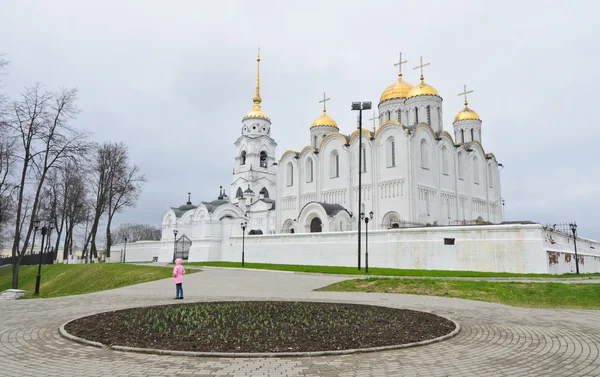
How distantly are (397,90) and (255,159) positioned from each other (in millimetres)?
23385

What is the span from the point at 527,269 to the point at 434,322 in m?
17.5

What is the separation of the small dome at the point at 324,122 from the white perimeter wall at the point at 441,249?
907 inches

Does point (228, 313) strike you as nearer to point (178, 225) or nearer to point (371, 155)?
point (371, 155)

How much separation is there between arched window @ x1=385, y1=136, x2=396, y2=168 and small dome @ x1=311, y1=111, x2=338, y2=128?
16256mm

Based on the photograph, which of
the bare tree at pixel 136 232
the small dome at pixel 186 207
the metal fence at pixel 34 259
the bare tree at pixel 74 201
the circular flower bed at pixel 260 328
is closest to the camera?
the circular flower bed at pixel 260 328

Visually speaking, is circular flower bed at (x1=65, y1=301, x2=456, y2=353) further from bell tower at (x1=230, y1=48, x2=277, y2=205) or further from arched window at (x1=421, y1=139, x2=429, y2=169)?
bell tower at (x1=230, y1=48, x2=277, y2=205)

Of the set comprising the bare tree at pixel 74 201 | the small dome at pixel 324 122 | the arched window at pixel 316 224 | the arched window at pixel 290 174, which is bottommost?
the arched window at pixel 316 224

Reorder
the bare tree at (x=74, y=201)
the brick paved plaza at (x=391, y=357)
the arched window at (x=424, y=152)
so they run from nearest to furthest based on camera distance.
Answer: the brick paved plaza at (x=391, y=357) → the bare tree at (x=74, y=201) → the arched window at (x=424, y=152)

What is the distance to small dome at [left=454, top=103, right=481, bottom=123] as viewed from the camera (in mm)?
54406

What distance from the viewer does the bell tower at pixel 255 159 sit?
62.4 metres

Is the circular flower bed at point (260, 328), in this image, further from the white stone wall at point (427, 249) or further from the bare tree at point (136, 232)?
the bare tree at point (136, 232)

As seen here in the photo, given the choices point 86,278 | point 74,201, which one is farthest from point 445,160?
point 74,201

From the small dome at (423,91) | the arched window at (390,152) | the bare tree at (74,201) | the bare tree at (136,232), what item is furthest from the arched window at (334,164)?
the bare tree at (136,232)

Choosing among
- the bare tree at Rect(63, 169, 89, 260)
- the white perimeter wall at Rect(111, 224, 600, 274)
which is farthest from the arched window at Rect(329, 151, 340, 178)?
the bare tree at Rect(63, 169, 89, 260)
